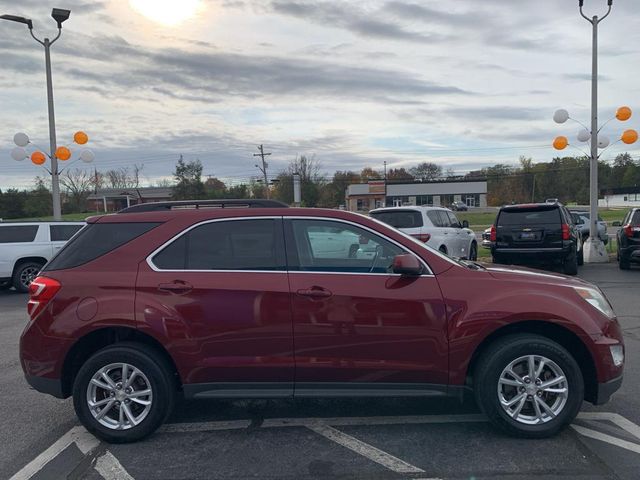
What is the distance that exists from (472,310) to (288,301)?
4.54 feet

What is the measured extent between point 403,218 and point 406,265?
824cm

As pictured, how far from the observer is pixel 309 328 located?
3.98m

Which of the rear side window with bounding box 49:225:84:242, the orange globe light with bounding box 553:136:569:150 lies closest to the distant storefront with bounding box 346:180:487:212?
the orange globe light with bounding box 553:136:569:150

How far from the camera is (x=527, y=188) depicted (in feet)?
301

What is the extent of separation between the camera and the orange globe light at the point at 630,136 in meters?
15.1

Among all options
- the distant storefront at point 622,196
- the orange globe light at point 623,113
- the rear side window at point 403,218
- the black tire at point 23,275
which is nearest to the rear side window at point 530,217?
the rear side window at point 403,218

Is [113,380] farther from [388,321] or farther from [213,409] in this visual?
[388,321]

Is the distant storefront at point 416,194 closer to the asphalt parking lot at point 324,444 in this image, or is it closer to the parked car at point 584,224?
the parked car at point 584,224

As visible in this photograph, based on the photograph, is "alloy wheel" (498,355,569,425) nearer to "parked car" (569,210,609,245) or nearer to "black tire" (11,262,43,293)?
"black tire" (11,262,43,293)

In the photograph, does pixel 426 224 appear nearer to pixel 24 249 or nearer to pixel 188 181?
pixel 24 249

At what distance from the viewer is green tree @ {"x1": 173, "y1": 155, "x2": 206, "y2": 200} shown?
5872 cm

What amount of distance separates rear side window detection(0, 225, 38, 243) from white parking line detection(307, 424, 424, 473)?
Answer: 37.5ft

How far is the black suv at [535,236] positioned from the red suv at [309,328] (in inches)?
316

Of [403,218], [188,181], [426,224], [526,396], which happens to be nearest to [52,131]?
[403,218]
